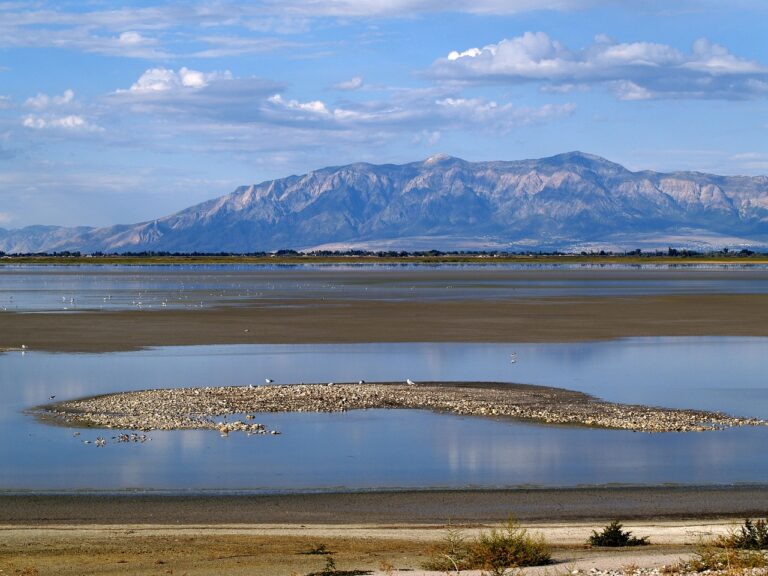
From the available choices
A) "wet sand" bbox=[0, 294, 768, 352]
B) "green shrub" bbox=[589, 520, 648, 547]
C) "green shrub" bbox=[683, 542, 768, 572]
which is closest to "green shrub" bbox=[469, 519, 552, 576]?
"green shrub" bbox=[589, 520, 648, 547]

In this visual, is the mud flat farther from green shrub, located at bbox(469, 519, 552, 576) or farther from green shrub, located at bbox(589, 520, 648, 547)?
green shrub, located at bbox(469, 519, 552, 576)

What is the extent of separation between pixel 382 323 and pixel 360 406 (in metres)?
26.8

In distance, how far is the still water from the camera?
63.2 ft

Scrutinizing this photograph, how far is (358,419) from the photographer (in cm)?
2578

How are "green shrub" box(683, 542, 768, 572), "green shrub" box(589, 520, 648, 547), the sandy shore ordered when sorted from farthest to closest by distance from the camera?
"green shrub" box(589, 520, 648, 547) < the sandy shore < "green shrub" box(683, 542, 768, 572)

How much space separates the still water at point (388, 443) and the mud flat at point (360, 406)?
77cm

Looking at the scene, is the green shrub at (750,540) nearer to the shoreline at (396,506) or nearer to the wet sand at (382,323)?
the shoreline at (396,506)

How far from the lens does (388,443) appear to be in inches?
893

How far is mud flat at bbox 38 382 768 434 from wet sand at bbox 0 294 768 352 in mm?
14876

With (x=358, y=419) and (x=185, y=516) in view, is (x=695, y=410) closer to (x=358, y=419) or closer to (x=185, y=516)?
(x=358, y=419)

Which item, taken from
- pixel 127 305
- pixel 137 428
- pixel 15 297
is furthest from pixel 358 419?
pixel 15 297

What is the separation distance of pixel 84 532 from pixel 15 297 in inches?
2751

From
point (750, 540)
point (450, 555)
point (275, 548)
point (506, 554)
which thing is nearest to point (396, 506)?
point (275, 548)

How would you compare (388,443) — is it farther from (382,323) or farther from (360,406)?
(382,323)
